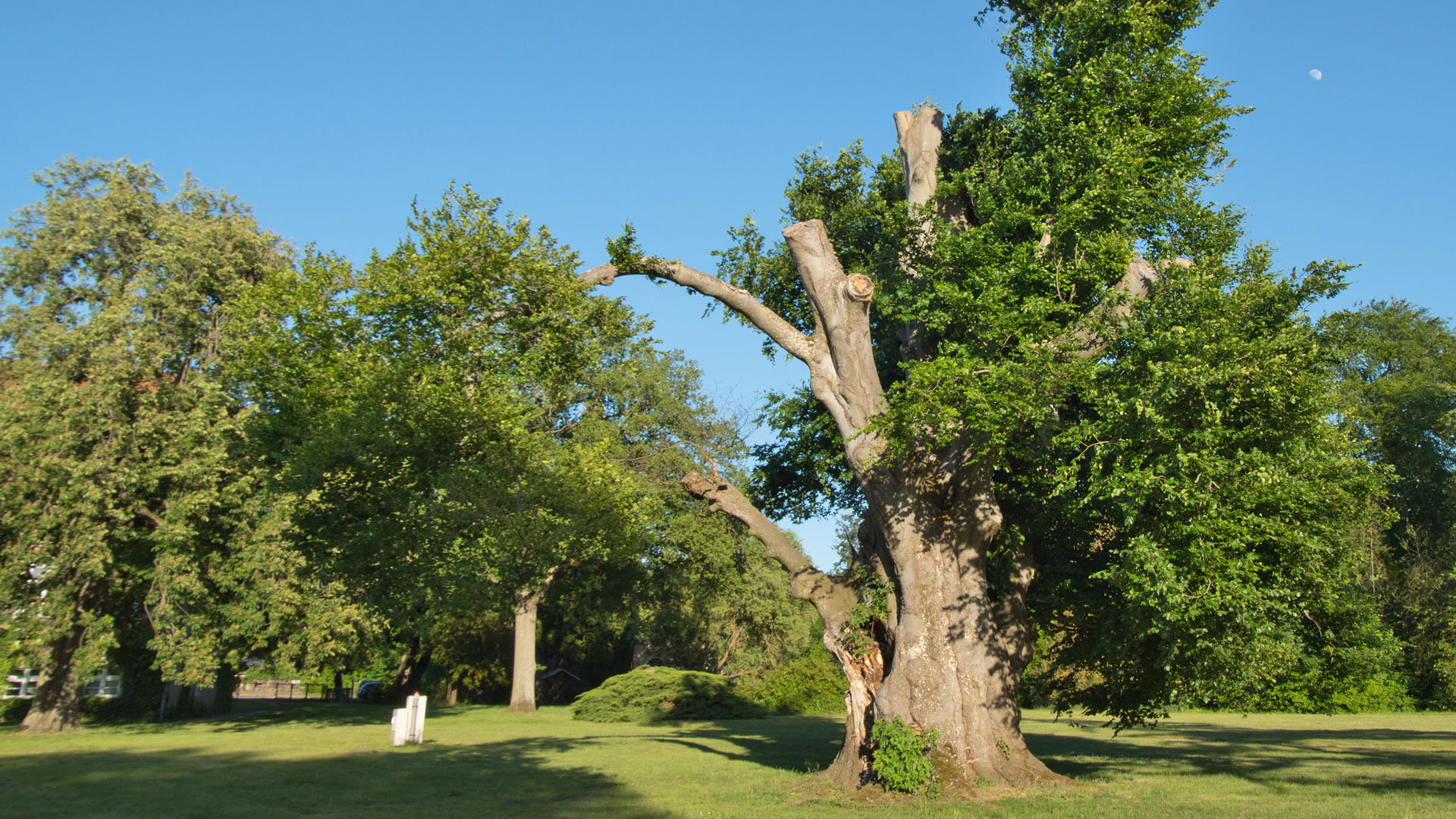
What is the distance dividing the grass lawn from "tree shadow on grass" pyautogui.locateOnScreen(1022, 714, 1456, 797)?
8 centimetres

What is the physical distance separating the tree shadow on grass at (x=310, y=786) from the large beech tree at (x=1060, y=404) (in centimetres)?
481

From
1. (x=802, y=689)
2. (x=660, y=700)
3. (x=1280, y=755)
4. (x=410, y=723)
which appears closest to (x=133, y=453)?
(x=410, y=723)

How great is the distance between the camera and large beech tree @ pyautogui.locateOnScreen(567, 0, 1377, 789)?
966 centimetres

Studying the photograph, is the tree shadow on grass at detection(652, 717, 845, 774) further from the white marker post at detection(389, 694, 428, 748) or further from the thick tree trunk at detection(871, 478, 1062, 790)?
the white marker post at detection(389, 694, 428, 748)

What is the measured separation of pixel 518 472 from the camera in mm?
21422

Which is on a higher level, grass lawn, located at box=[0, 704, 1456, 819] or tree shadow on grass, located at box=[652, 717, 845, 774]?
grass lawn, located at box=[0, 704, 1456, 819]

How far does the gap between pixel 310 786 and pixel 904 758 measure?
8983 mm

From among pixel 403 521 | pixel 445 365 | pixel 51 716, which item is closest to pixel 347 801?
pixel 403 521

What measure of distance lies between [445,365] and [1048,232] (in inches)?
425

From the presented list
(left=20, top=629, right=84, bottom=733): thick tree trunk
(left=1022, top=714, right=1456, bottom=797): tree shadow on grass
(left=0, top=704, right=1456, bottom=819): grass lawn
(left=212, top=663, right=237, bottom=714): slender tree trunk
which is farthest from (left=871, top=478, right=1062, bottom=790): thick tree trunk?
(left=212, top=663, right=237, bottom=714): slender tree trunk

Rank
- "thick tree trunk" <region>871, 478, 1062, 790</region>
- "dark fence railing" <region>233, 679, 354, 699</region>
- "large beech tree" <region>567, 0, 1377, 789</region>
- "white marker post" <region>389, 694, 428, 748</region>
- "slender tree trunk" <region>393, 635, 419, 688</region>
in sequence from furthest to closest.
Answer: "dark fence railing" <region>233, 679, 354, 699</region> < "slender tree trunk" <region>393, 635, 419, 688</region> < "white marker post" <region>389, 694, 428, 748</region> < "thick tree trunk" <region>871, 478, 1062, 790</region> < "large beech tree" <region>567, 0, 1377, 789</region>

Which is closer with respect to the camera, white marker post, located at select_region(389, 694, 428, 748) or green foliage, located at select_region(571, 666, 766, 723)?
white marker post, located at select_region(389, 694, 428, 748)

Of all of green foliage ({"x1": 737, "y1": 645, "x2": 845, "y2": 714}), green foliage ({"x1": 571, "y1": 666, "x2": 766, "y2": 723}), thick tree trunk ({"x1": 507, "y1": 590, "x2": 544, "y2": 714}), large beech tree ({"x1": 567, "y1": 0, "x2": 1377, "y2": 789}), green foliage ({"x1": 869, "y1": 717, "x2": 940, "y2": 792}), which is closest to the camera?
large beech tree ({"x1": 567, "y1": 0, "x2": 1377, "y2": 789})

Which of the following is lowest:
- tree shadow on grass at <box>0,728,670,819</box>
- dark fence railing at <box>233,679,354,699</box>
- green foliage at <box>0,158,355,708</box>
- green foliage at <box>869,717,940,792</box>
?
dark fence railing at <box>233,679,354,699</box>
